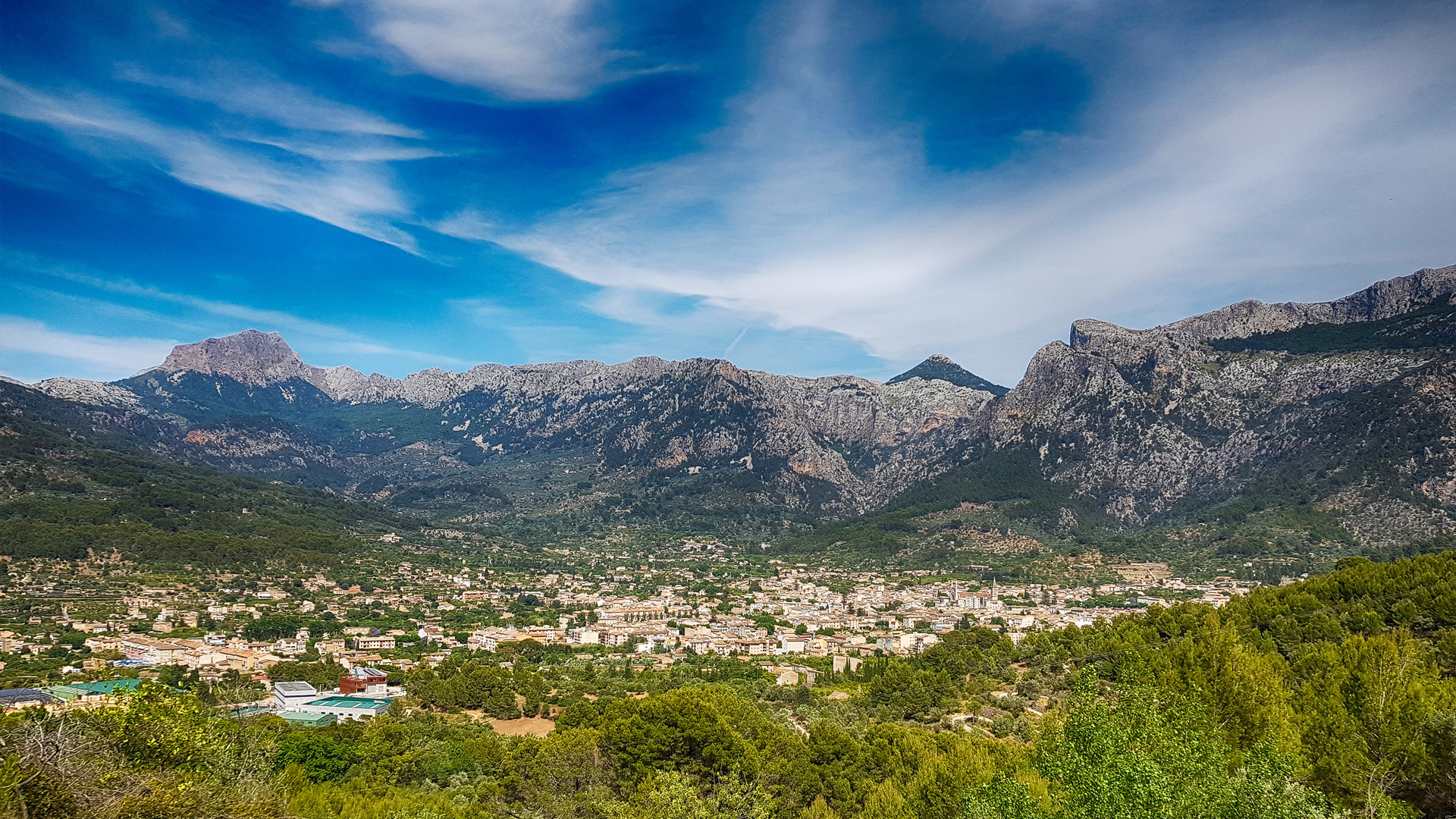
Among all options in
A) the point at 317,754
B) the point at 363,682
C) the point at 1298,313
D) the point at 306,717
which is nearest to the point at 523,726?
the point at 306,717

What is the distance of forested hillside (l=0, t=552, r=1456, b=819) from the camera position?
13.6 metres

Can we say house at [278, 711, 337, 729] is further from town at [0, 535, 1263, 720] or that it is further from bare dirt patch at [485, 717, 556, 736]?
bare dirt patch at [485, 717, 556, 736]

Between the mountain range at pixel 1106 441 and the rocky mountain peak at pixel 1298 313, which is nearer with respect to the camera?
the mountain range at pixel 1106 441

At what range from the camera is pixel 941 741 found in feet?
90.5

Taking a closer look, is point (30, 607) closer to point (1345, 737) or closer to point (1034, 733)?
point (1034, 733)

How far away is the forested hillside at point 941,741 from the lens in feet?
44.6

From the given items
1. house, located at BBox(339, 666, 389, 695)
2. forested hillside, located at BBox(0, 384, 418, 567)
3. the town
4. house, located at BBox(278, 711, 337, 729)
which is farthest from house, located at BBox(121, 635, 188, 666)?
forested hillside, located at BBox(0, 384, 418, 567)

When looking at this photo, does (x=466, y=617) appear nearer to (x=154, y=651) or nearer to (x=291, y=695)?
(x=154, y=651)

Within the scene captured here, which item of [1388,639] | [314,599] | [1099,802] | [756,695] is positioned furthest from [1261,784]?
[314,599]

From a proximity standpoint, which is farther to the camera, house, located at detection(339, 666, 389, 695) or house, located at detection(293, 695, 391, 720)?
house, located at detection(339, 666, 389, 695)

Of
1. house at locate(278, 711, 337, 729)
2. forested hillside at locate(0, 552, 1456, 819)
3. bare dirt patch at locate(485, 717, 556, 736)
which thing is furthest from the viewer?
bare dirt patch at locate(485, 717, 556, 736)

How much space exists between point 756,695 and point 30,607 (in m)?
59.8

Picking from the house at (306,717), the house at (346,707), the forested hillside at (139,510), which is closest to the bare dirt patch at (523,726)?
the house at (346,707)

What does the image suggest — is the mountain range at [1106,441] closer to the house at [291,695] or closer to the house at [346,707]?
the house at [346,707]
